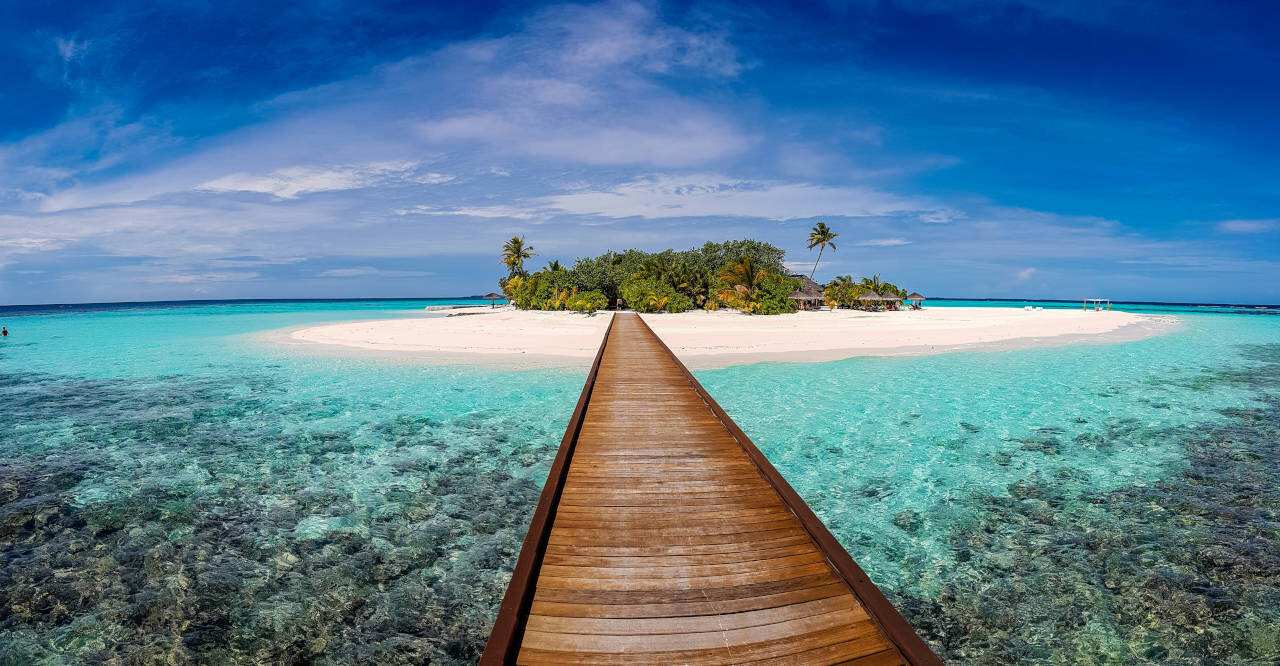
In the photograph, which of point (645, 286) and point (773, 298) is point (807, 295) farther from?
point (645, 286)

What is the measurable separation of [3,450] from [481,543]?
33.9ft

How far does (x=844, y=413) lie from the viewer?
11.9 metres

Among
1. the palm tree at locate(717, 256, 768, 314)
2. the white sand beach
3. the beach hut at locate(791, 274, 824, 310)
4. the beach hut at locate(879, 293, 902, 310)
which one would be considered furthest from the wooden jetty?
the beach hut at locate(879, 293, 902, 310)

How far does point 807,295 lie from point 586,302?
25.1 meters

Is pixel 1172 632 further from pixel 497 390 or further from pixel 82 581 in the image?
pixel 497 390

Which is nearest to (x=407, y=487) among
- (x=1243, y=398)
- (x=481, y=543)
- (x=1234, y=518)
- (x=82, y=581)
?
(x=481, y=543)

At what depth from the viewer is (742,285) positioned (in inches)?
1923

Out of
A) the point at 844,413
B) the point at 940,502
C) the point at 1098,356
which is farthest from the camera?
the point at 1098,356

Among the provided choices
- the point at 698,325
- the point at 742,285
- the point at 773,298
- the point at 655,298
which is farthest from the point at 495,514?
the point at 742,285

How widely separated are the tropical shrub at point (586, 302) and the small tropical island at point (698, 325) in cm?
11

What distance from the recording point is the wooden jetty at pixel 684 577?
312cm

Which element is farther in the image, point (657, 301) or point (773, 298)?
point (657, 301)

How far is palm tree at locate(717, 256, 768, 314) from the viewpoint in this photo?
157 ft

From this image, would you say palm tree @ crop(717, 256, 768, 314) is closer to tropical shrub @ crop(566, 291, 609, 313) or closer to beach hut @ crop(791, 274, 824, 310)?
beach hut @ crop(791, 274, 824, 310)
